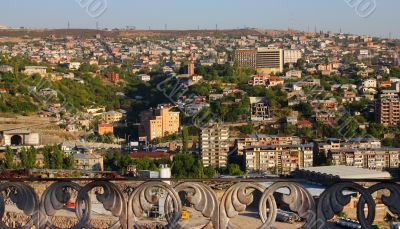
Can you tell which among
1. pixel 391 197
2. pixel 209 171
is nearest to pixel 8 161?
pixel 209 171

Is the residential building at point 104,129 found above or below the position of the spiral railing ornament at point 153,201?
below

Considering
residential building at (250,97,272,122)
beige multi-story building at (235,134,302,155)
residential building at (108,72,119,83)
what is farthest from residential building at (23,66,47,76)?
beige multi-story building at (235,134,302,155)

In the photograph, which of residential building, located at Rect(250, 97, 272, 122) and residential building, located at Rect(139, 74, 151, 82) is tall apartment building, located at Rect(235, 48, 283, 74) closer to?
residential building, located at Rect(139, 74, 151, 82)

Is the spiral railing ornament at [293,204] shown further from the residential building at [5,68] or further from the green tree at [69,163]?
the residential building at [5,68]

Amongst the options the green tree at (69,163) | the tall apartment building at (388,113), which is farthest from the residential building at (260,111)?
the green tree at (69,163)

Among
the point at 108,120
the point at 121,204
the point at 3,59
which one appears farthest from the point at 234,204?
the point at 3,59

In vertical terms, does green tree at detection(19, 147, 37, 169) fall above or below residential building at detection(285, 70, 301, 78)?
below

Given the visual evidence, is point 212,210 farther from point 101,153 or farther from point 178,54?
point 178,54

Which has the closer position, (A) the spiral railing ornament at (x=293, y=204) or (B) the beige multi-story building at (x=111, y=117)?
(A) the spiral railing ornament at (x=293, y=204)
